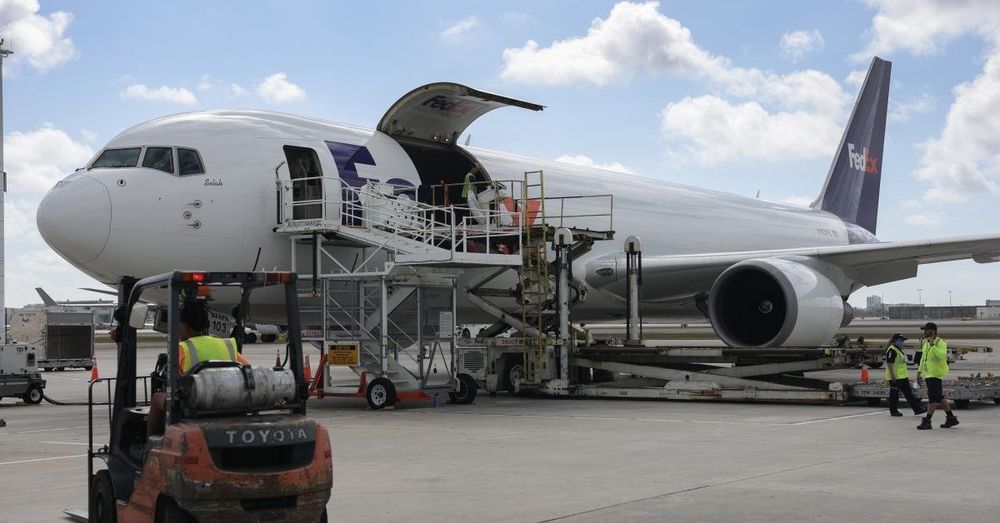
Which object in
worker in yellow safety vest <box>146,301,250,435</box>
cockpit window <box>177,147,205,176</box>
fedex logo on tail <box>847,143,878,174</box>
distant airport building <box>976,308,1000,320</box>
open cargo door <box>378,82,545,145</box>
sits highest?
fedex logo on tail <box>847,143,878,174</box>

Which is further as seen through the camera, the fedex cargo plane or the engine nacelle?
the engine nacelle

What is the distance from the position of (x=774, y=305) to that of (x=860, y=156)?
40.7 ft

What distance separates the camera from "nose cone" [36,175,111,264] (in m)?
12.7

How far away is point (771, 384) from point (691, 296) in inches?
202

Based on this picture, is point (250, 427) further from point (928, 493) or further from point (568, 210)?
point (568, 210)

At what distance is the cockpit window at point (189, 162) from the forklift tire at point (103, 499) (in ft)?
26.6

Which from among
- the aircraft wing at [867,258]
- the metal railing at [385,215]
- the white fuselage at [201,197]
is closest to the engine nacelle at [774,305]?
the aircraft wing at [867,258]

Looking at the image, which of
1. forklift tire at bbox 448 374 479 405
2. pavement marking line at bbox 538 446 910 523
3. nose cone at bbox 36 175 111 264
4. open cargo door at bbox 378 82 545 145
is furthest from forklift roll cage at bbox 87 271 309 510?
open cargo door at bbox 378 82 545 145

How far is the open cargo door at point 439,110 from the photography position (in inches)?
604

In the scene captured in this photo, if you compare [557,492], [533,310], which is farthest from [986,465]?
[533,310]

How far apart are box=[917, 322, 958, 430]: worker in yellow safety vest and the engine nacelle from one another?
4091 mm

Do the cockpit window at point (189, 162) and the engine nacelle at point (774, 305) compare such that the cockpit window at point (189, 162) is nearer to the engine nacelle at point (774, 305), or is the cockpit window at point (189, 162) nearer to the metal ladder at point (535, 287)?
the metal ladder at point (535, 287)

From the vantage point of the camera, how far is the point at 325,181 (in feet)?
46.2

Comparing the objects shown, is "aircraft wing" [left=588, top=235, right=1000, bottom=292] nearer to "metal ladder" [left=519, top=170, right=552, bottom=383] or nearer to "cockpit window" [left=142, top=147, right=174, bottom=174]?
"metal ladder" [left=519, top=170, right=552, bottom=383]
